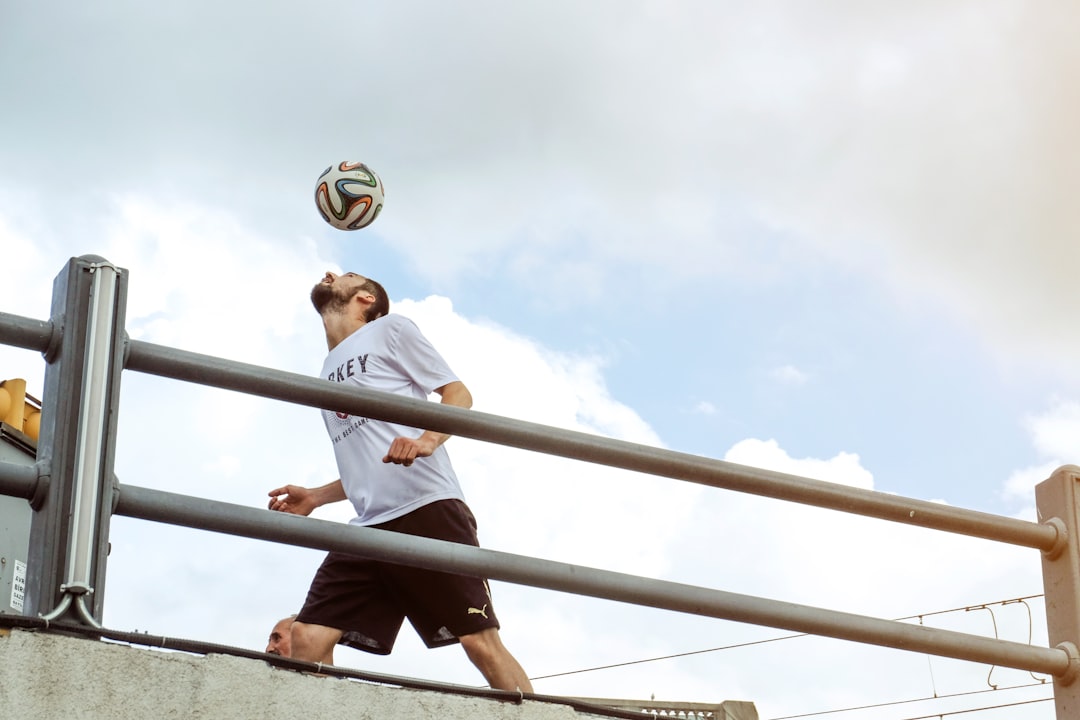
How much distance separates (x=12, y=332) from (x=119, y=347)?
0.21 meters

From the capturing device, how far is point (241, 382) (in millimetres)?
3029

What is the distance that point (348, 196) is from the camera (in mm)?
6406

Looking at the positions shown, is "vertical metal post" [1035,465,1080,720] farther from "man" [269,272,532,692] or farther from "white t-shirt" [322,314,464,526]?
"white t-shirt" [322,314,464,526]

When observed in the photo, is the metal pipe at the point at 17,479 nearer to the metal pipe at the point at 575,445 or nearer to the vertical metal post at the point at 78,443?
the vertical metal post at the point at 78,443

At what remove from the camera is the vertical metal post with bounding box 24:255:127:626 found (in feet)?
8.71

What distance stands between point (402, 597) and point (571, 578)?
1.61m

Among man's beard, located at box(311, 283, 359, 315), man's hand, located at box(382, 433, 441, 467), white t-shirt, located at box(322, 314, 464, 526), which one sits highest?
man's beard, located at box(311, 283, 359, 315)

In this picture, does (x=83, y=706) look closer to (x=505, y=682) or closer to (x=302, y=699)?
(x=302, y=699)

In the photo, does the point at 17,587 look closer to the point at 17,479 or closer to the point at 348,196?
the point at 348,196

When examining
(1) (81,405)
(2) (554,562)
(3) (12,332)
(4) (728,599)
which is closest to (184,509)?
(1) (81,405)

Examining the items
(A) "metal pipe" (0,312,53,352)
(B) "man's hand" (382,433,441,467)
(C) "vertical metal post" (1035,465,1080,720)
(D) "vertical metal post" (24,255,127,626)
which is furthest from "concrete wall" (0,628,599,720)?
(C) "vertical metal post" (1035,465,1080,720)

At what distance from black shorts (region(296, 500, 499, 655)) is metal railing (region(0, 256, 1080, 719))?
4.28ft

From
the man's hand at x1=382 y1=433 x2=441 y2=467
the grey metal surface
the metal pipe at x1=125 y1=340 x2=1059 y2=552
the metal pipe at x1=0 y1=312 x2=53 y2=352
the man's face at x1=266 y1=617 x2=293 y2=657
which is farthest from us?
the grey metal surface

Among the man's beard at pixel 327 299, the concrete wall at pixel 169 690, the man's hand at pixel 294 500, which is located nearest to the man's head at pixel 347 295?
the man's beard at pixel 327 299
